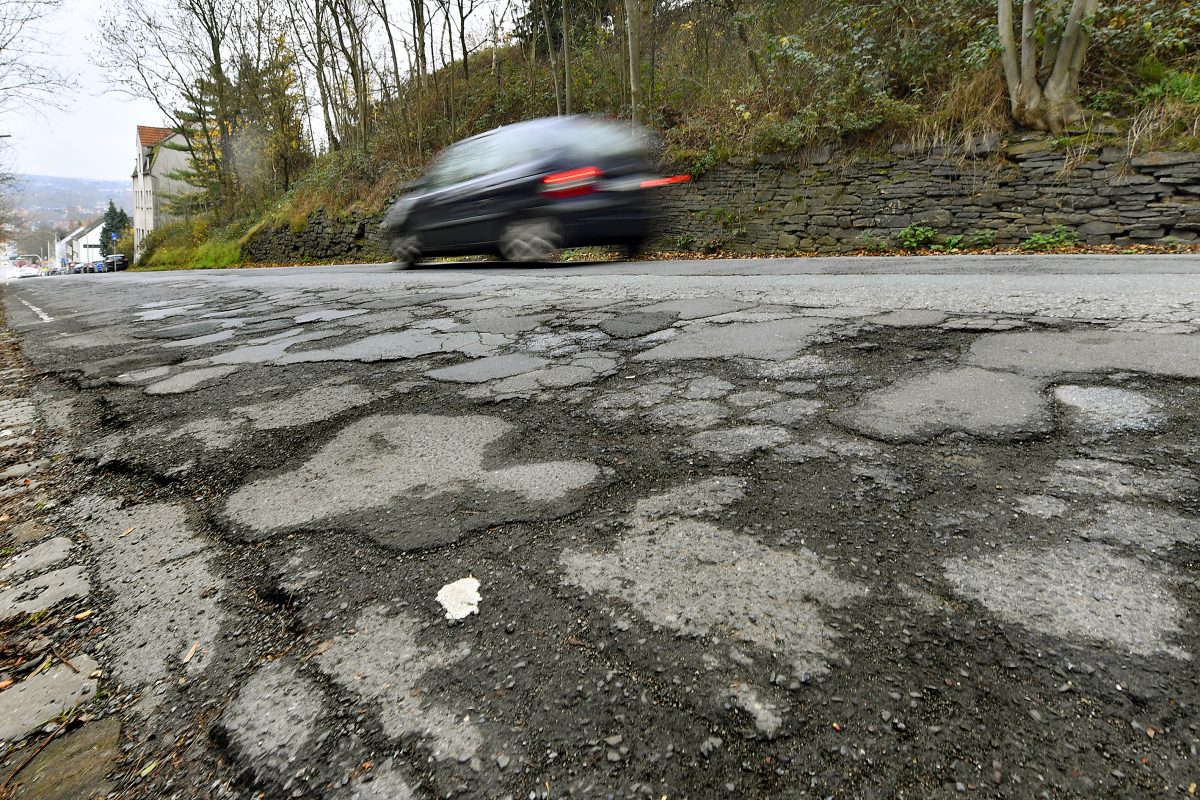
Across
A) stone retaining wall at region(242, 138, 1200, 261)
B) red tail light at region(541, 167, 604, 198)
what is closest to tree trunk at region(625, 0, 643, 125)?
stone retaining wall at region(242, 138, 1200, 261)

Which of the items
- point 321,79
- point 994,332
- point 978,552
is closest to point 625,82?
point 321,79

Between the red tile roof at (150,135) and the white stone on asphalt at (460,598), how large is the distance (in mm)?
64788

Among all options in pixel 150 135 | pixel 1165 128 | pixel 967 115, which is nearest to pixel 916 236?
pixel 967 115

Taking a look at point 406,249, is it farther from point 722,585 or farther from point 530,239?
point 722,585

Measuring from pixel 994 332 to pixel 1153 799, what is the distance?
2.25 meters

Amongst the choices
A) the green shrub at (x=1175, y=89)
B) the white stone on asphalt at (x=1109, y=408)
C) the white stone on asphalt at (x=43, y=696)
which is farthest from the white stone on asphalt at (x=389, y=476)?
the green shrub at (x=1175, y=89)

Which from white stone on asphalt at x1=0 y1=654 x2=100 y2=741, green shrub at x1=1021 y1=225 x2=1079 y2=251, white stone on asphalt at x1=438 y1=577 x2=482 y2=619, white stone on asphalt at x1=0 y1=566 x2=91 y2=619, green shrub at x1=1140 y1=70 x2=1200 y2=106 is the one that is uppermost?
green shrub at x1=1140 y1=70 x2=1200 y2=106

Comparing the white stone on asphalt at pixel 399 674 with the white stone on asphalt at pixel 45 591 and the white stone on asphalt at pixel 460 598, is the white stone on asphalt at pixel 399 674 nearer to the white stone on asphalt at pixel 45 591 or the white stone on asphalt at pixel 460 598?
the white stone on asphalt at pixel 460 598

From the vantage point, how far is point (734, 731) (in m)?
0.85

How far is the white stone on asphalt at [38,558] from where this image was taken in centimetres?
143

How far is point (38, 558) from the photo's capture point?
1.49 metres

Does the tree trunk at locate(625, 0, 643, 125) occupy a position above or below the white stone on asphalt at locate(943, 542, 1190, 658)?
above

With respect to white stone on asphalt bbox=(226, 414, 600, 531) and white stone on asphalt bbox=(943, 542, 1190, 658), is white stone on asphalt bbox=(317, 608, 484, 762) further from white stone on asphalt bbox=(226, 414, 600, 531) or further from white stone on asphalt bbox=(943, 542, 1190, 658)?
white stone on asphalt bbox=(943, 542, 1190, 658)

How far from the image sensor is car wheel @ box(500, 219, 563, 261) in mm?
6789
